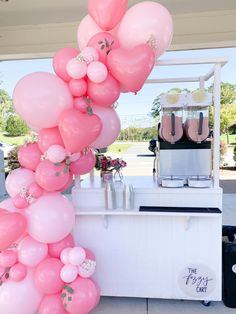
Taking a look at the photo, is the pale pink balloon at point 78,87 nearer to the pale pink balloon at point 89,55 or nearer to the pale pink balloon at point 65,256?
the pale pink balloon at point 89,55

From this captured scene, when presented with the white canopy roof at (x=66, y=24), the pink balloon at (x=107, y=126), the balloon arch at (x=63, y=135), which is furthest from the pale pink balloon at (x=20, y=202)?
the white canopy roof at (x=66, y=24)

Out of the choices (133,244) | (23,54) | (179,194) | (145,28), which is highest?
(23,54)

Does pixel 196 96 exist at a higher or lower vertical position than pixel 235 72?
lower

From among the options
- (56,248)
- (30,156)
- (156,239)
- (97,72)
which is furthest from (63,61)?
(156,239)

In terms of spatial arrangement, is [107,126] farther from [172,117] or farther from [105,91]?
[172,117]

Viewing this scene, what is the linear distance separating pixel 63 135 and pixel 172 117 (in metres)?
0.89

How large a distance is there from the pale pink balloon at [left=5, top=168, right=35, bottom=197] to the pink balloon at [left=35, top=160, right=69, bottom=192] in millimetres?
90

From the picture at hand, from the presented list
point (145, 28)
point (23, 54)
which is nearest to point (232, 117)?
point (23, 54)

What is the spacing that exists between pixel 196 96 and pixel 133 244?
3.90ft

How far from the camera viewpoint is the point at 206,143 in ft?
7.12

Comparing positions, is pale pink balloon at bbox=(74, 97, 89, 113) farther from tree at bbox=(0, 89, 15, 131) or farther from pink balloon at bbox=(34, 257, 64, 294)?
tree at bbox=(0, 89, 15, 131)

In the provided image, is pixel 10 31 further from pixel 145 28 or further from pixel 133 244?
pixel 133 244

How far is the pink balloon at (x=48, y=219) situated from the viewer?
1.66 m

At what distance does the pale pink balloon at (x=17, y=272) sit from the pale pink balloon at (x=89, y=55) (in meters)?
1.27
